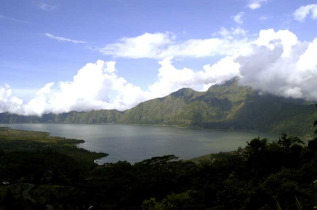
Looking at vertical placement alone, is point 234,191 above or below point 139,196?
above

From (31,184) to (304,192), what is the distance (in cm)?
9615

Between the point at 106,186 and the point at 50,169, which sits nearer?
the point at 106,186

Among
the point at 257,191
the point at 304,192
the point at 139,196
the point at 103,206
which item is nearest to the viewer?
the point at 304,192

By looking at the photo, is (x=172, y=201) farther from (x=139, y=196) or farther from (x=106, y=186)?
(x=106, y=186)

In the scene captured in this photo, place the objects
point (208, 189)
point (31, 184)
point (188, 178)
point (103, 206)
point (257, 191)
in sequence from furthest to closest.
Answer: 1. point (31, 184)
2. point (188, 178)
3. point (103, 206)
4. point (208, 189)
5. point (257, 191)

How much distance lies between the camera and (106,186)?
70250 mm

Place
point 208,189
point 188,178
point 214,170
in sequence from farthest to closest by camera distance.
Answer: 1. point 214,170
2. point 188,178
3. point 208,189

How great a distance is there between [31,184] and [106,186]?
4652 centimetres

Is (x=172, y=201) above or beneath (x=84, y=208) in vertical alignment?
above

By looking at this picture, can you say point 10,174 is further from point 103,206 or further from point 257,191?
point 257,191

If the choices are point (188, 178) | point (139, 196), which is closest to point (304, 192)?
point (139, 196)

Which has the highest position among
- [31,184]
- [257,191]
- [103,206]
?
[257,191]

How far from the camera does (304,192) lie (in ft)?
113

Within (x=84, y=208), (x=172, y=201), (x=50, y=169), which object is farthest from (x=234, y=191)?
(x=50, y=169)
